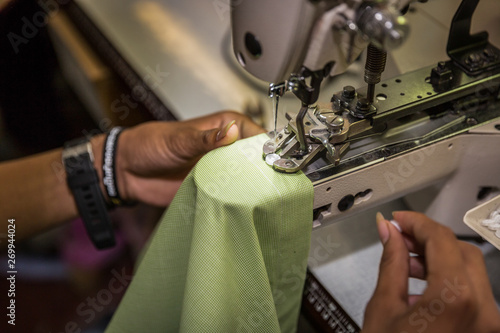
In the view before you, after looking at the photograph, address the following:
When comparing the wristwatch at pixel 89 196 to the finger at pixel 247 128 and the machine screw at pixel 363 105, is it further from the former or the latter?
the machine screw at pixel 363 105

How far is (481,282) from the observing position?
563 mm

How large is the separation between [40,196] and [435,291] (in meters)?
1.00

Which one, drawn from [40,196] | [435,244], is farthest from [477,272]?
[40,196]

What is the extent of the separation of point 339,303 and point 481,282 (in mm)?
322

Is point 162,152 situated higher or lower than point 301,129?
lower

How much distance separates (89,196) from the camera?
1109 millimetres

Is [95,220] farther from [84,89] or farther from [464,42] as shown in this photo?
[464,42]

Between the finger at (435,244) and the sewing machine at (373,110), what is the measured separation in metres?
0.12

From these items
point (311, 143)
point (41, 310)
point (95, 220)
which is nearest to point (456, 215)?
point (311, 143)

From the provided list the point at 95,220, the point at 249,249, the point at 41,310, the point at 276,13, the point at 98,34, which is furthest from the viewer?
the point at 98,34

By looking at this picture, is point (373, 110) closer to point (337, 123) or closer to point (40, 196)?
point (337, 123)

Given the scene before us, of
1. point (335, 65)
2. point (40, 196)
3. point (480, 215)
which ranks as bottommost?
point (480, 215)

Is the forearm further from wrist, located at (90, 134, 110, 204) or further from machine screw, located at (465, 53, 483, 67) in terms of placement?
machine screw, located at (465, 53, 483, 67)

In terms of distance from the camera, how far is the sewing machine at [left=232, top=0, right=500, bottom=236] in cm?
56
